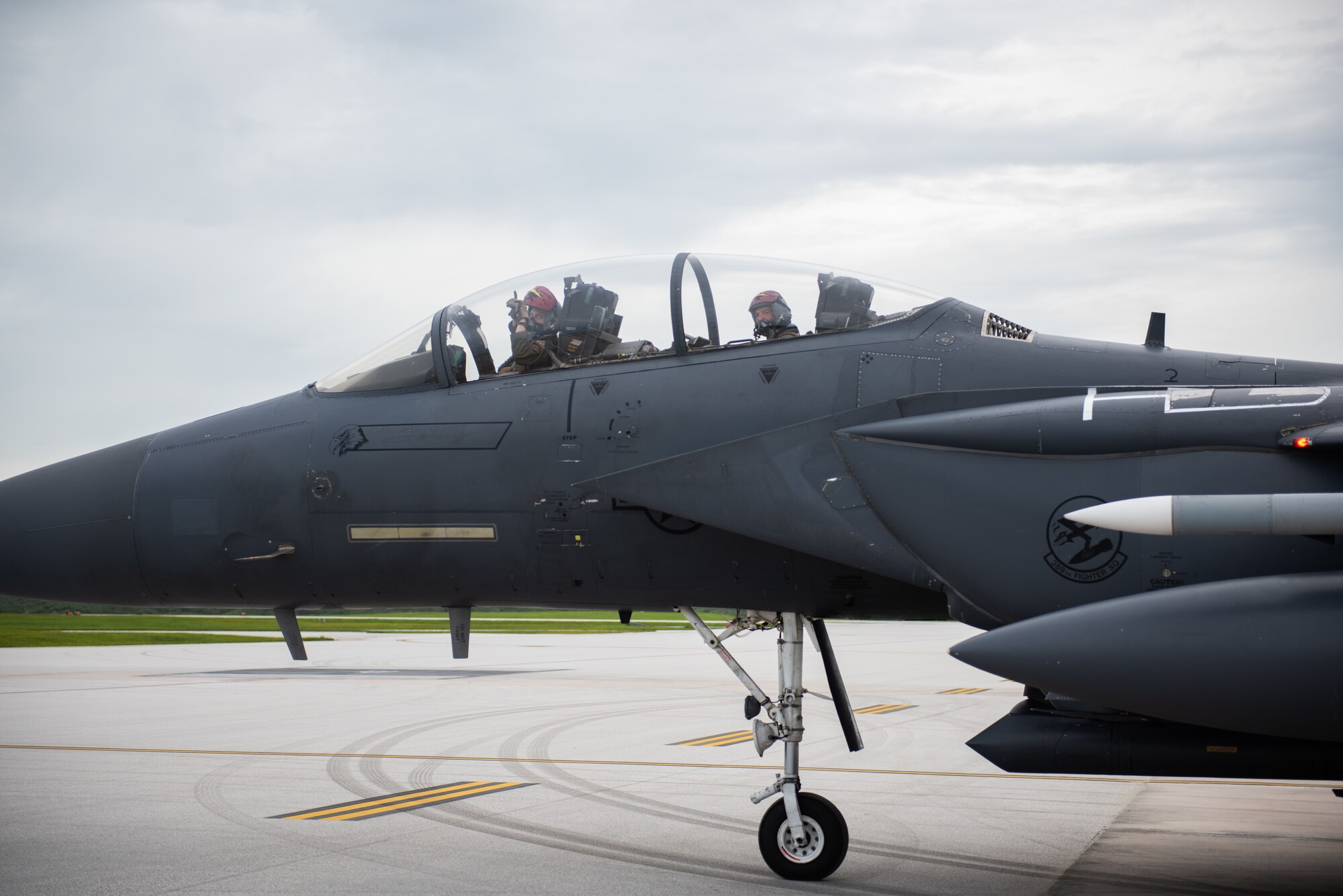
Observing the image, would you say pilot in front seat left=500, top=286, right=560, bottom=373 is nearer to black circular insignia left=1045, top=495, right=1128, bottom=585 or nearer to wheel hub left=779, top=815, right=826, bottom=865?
black circular insignia left=1045, top=495, right=1128, bottom=585

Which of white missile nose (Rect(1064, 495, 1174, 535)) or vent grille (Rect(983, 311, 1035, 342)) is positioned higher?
vent grille (Rect(983, 311, 1035, 342))

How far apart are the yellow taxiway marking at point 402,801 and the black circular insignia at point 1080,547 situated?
607 cm

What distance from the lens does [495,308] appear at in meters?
6.65

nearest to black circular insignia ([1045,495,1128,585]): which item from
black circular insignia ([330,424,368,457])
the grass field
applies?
black circular insignia ([330,424,368,457])

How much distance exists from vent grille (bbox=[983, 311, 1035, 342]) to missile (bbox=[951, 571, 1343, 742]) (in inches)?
63.7

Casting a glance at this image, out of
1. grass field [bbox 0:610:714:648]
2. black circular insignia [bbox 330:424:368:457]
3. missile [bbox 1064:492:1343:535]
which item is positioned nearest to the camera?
missile [bbox 1064:492:1343:535]

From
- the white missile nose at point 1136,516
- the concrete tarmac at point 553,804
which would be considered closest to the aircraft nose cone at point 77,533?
the concrete tarmac at point 553,804

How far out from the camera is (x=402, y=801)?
9.83 meters

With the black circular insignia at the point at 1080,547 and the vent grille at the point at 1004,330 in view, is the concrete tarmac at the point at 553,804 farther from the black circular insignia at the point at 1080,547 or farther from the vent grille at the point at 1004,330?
the vent grille at the point at 1004,330

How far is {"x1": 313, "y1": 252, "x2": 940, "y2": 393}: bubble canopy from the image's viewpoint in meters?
6.18

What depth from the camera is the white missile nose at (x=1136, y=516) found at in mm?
4371

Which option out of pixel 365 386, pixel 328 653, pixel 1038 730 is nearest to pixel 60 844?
pixel 365 386

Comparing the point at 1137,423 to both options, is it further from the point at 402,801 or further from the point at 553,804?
the point at 402,801

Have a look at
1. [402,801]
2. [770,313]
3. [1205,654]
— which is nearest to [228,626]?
[402,801]
